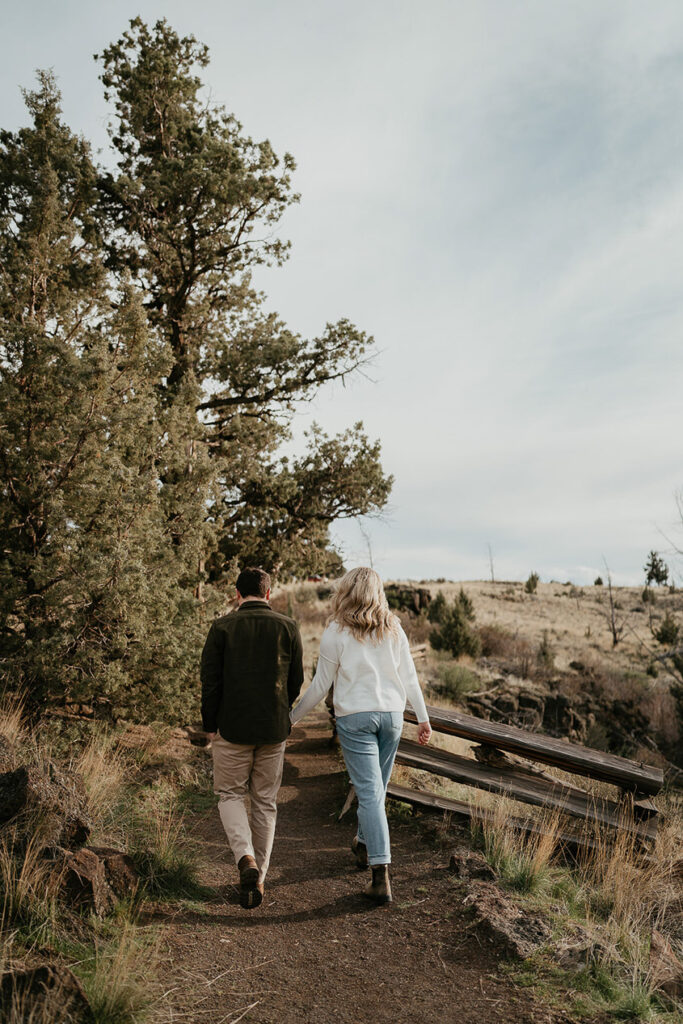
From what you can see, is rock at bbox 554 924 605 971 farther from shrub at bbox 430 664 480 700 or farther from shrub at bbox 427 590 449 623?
shrub at bbox 427 590 449 623

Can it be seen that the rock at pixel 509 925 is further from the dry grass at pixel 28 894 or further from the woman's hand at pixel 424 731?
the dry grass at pixel 28 894

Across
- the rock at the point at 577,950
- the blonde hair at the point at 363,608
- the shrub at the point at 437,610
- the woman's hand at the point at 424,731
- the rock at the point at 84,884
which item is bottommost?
the rock at the point at 577,950

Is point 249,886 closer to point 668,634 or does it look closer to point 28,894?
point 28,894

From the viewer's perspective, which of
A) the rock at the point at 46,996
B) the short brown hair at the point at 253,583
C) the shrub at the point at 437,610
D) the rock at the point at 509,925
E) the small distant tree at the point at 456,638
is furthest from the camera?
the shrub at the point at 437,610

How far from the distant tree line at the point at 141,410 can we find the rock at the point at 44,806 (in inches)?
93.1

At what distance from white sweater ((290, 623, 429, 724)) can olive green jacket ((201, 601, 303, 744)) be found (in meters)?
0.26

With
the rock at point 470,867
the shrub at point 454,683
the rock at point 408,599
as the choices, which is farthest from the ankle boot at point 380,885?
the rock at point 408,599

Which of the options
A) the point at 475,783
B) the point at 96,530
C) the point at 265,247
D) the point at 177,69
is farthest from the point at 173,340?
the point at 475,783

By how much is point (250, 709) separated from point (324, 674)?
586mm

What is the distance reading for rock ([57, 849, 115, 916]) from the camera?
14.0 feet

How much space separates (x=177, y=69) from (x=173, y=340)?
4.58m

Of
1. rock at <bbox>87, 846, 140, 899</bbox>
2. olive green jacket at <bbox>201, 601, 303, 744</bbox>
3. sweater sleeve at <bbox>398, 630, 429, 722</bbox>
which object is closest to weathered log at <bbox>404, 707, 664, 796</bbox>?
sweater sleeve at <bbox>398, 630, 429, 722</bbox>

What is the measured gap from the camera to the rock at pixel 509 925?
426 cm

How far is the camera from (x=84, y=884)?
4.31 meters
